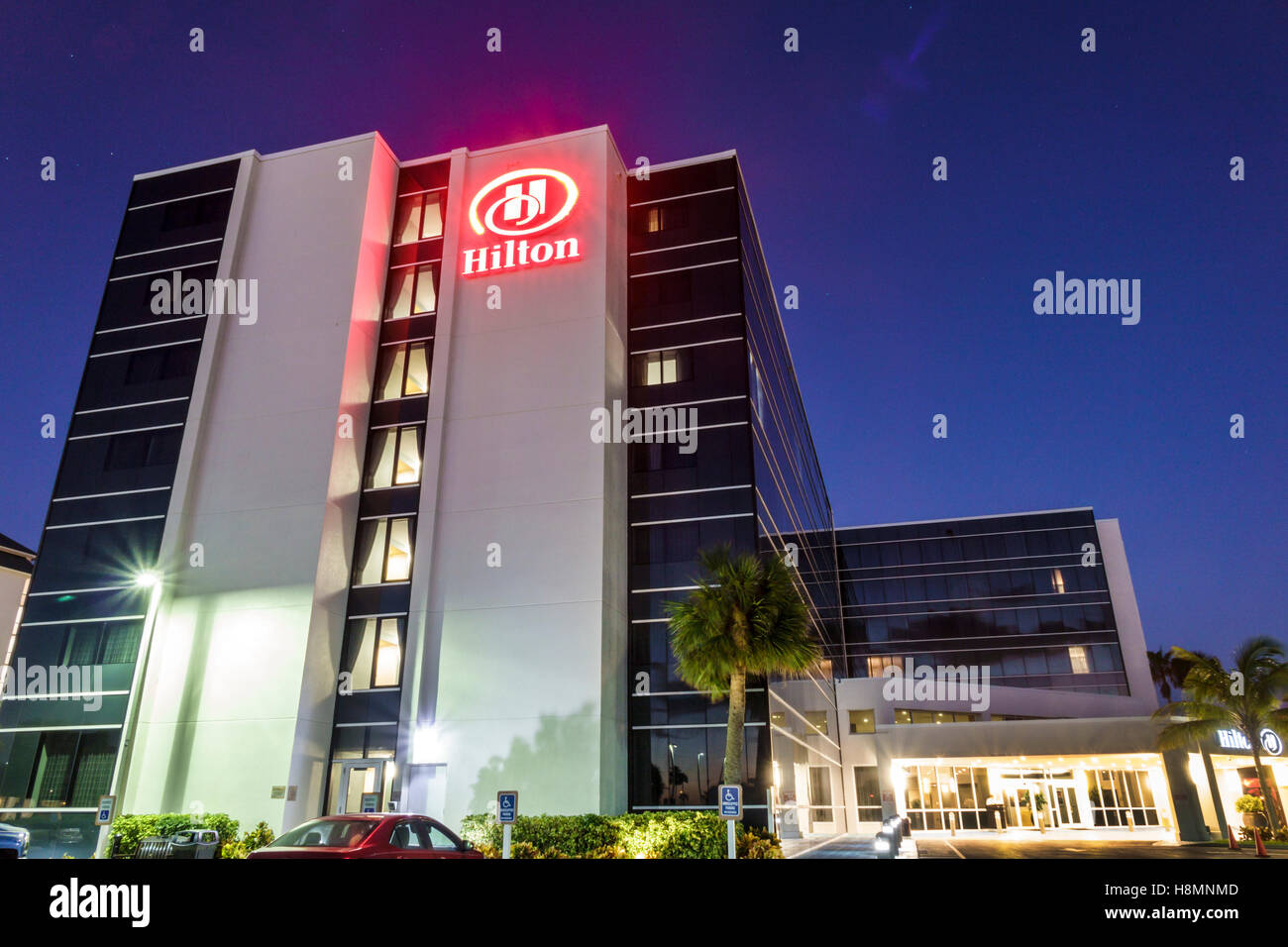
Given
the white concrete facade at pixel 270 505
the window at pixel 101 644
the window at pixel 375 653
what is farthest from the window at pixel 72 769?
the window at pixel 375 653

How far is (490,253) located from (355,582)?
1344 cm

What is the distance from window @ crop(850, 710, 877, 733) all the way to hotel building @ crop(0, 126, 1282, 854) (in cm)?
929

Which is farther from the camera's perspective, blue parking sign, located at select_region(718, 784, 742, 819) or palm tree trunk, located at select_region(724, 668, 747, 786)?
palm tree trunk, located at select_region(724, 668, 747, 786)

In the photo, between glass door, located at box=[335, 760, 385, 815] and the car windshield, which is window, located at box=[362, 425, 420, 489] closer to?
glass door, located at box=[335, 760, 385, 815]

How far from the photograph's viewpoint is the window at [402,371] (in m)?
32.0

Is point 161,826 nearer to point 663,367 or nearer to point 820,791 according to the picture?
point 663,367

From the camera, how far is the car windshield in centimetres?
1134

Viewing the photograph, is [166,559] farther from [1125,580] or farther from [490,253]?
[1125,580]

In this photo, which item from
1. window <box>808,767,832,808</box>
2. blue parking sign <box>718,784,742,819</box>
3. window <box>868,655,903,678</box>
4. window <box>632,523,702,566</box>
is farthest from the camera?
window <box>868,655,903,678</box>

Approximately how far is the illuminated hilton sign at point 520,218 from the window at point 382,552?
10325 millimetres

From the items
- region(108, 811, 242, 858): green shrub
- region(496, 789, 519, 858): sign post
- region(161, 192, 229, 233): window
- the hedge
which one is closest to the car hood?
region(496, 789, 519, 858): sign post

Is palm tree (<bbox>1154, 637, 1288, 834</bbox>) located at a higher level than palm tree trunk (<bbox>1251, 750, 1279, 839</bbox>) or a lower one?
higher

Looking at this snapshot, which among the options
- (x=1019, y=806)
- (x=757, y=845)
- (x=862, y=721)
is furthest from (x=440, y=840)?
(x=1019, y=806)
